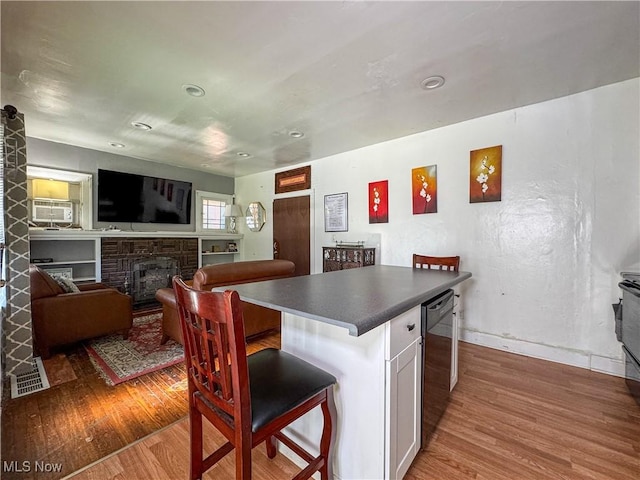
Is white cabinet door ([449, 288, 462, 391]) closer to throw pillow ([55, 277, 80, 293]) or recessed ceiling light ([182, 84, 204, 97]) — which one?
recessed ceiling light ([182, 84, 204, 97])

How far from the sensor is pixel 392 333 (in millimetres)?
1052

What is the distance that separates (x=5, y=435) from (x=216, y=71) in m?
2.65

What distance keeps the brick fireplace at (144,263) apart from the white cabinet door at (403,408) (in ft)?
14.7

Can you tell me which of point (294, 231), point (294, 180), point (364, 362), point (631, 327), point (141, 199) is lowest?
point (631, 327)

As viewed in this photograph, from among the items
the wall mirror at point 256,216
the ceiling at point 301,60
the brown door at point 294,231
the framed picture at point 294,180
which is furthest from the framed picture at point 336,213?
the wall mirror at point 256,216

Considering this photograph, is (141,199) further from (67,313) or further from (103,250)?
(67,313)

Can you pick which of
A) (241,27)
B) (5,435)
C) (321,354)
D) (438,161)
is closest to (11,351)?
(5,435)

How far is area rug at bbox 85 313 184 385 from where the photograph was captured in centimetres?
226

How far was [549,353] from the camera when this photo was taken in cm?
249

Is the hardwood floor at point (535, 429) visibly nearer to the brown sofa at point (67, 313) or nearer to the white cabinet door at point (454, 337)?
the white cabinet door at point (454, 337)

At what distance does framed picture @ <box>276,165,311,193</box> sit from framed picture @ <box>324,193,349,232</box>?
55 cm

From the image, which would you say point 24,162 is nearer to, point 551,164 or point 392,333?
point 392,333

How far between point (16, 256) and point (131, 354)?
1.24m

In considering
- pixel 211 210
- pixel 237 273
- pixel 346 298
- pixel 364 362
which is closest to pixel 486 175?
pixel 346 298
